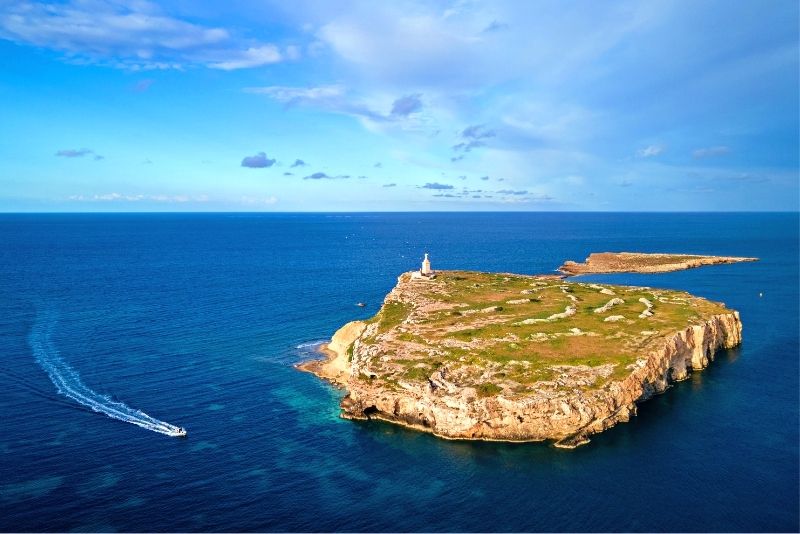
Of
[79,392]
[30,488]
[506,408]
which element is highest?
[506,408]

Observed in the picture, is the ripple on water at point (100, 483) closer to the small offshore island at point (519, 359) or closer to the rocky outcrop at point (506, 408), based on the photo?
the rocky outcrop at point (506, 408)

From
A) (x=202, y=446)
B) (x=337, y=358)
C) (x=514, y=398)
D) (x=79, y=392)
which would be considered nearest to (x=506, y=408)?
(x=514, y=398)

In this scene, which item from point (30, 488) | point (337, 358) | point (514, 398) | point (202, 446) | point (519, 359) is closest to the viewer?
point (30, 488)

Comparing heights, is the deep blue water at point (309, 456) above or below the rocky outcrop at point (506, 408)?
below

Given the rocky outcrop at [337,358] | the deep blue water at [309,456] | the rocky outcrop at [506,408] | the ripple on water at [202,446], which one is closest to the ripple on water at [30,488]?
the deep blue water at [309,456]

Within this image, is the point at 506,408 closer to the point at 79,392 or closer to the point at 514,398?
the point at 514,398

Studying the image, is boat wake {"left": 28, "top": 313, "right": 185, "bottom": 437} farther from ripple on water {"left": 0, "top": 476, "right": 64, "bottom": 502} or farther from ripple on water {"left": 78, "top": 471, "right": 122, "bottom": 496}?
ripple on water {"left": 0, "top": 476, "right": 64, "bottom": 502}
